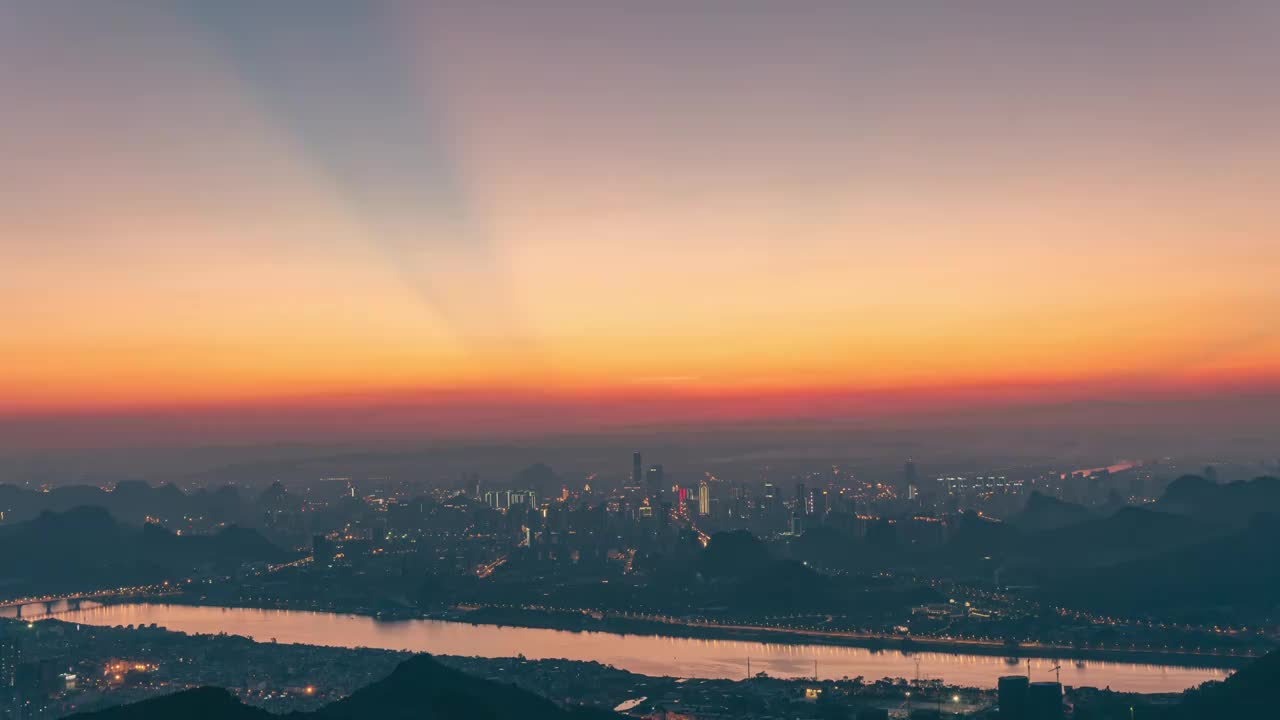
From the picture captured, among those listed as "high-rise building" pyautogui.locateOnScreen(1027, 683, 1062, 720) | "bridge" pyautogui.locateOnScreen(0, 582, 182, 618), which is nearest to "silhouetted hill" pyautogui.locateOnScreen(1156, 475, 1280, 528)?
"high-rise building" pyautogui.locateOnScreen(1027, 683, 1062, 720)

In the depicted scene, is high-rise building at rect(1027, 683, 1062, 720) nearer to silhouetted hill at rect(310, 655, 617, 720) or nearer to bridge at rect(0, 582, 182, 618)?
silhouetted hill at rect(310, 655, 617, 720)

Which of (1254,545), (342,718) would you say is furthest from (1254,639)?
(342,718)

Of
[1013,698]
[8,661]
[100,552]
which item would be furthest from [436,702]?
[100,552]

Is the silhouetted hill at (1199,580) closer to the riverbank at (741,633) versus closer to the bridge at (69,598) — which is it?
the riverbank at (741,633)

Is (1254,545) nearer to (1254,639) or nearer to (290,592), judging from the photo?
(1254,639)

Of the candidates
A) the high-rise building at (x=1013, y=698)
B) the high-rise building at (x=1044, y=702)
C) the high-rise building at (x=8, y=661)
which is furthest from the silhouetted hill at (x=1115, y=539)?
the high-rise building at (x=8, y=661)

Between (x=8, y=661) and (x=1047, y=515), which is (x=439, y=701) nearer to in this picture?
(x=8, y=661)
